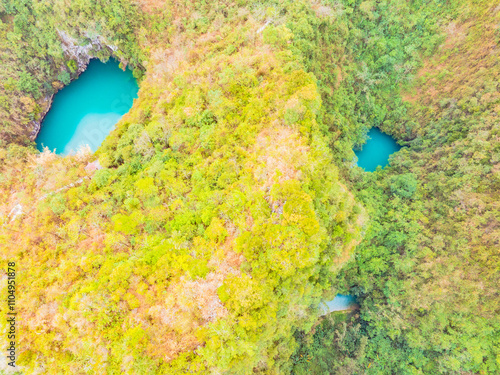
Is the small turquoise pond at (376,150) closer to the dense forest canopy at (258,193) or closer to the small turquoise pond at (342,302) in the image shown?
the dense forest canopy at (258,193)

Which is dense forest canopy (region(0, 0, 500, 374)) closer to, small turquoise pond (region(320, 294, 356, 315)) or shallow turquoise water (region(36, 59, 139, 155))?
small turquoise pond (region(320, 294, 356, 315))

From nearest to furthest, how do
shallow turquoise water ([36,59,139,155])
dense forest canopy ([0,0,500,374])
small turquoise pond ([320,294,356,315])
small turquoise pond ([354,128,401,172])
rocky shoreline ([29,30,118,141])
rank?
dense forest canopy ([0,0,500,374]) < rocky shoreline ([29,30,118,141]) < small turquoise pond ([320,294,356,315]) < shallow turquoise water ([36,59,139,155]) < small turquoise pond ([354,128,401,172])

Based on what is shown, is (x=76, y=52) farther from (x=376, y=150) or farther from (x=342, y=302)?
(x=342, y=302)

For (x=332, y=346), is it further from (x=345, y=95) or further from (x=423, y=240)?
(x=345, y=95)

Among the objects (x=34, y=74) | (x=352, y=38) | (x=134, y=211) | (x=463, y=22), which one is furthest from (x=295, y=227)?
(x=463, y=22)

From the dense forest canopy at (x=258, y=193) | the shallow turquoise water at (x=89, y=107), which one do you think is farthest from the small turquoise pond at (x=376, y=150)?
the shallow turquoise water at (x=89, y=107)

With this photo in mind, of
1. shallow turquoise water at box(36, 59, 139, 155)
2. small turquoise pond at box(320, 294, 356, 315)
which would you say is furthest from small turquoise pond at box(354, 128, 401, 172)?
shallow turquoise water at box(36, 59, 139, 155)
